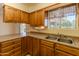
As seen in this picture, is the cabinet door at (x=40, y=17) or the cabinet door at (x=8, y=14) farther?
the cabinet door at (x=40, y=17)

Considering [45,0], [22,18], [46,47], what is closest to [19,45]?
[46,47]

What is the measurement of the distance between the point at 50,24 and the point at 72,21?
39.6 inches

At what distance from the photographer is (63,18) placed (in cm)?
301

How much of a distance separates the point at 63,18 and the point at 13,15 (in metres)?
1.75

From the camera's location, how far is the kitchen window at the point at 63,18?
2690 millimetres

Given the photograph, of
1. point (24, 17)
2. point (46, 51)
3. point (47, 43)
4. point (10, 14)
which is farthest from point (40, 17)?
point (46, 51)

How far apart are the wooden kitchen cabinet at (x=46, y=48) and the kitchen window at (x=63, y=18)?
83cm

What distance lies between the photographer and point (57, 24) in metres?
3.27

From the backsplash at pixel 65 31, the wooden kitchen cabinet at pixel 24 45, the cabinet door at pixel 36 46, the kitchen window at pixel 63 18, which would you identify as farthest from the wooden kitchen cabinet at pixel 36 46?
the kitchen window at pixel 63 18

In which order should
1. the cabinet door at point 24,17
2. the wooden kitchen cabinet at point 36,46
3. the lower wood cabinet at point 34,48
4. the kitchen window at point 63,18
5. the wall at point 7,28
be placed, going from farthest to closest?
the cabinet door at point 24,17 → the wall at point 7,28 → the wooden kitchen cabinet at point 36,46 → the kitchen window at point 63,18 → the lower wood cabinet at point 34,48

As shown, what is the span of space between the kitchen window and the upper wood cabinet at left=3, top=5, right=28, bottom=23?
3.72 feet

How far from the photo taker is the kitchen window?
2.69 metres

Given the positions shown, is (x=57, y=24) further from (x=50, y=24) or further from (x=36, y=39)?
(x=36, y=39)

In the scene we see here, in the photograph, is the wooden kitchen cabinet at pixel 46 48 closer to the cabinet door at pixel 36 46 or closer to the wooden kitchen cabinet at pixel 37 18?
the cabinet door at pixel 36 46
